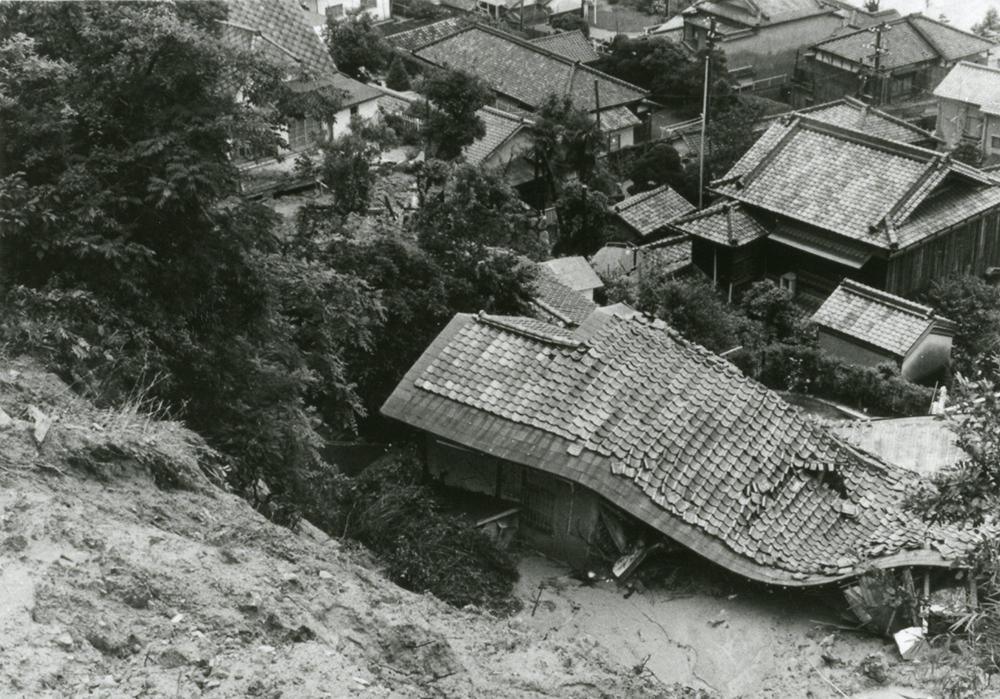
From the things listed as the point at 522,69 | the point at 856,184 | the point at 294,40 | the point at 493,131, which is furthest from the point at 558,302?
the point at 522,69

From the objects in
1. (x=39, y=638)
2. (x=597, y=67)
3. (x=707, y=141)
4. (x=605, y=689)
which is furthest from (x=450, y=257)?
(x=597, y=67)

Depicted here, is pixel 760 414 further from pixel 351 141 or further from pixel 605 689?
pixel 351 141

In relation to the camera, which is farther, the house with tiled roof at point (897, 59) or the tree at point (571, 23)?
the tree at point (571, 23)

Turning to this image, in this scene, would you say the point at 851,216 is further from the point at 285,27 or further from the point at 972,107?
the point at 972,107

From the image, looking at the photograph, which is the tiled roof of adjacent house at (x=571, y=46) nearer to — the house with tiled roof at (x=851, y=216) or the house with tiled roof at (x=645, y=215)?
the house with tiled roof at (x=645, y=215)

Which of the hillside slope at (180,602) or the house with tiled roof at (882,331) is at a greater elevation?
the hillside slope at (180,602)

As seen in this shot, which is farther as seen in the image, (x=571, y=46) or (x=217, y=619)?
(x=571, y=46)

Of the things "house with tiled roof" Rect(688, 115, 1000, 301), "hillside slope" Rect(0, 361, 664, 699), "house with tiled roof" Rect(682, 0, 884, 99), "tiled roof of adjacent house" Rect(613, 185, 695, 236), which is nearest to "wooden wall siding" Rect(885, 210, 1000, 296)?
"house with tiled roof" Rect(688, 115, 1000, 301)

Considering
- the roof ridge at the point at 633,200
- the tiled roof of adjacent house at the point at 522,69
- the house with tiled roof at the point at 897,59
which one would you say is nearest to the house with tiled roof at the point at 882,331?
the roof ridge at the point at 633,200

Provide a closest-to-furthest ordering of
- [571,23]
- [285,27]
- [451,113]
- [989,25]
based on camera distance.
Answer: [285,27]
[451,113]
[989,25]
[571,23]
